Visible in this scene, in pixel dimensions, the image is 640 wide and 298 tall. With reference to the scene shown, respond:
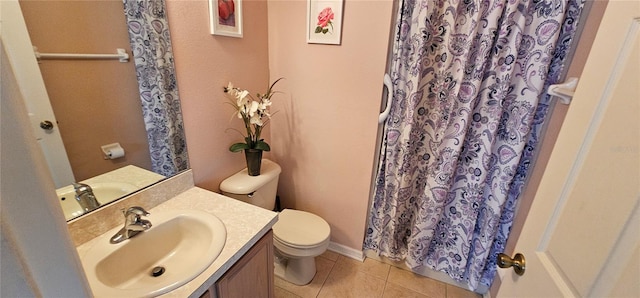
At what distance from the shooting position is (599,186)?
1.76 feet

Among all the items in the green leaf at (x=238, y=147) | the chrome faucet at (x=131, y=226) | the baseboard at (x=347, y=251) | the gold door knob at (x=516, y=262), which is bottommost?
the baseboard at (x=347, y=251)

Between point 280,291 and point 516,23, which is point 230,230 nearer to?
point 280,291

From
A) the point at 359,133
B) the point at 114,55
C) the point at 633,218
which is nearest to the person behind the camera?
the point at 633,218

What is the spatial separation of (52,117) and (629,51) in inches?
57.3

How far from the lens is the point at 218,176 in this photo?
5.01ft

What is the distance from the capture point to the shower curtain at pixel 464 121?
49.0 inches

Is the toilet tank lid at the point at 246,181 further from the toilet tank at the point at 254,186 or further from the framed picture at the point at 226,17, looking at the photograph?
the framed picture at the point at 226,17

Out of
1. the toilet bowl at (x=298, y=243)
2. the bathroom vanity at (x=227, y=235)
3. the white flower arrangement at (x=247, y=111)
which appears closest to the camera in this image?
the bathroom vanity at (x=227, y=235)

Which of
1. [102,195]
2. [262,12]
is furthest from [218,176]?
[262,12]

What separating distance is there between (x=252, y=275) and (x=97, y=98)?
848mm

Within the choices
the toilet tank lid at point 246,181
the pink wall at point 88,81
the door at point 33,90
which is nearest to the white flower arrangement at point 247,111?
the toilet tank lid at point 246,181

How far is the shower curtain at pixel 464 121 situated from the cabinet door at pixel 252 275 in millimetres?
899

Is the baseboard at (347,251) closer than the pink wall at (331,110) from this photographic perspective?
No

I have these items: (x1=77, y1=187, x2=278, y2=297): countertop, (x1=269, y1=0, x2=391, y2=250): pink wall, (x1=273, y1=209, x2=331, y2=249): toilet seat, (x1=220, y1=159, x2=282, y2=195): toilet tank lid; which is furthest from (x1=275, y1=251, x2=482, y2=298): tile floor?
(x1=77, y1=187, x2=278, y2=297): countertop
